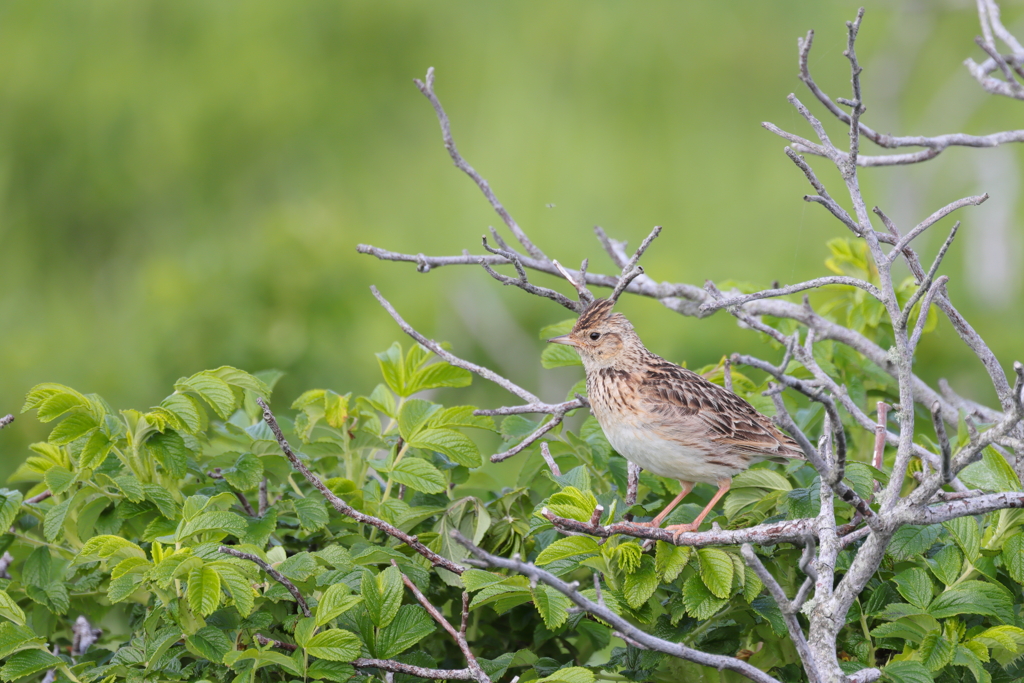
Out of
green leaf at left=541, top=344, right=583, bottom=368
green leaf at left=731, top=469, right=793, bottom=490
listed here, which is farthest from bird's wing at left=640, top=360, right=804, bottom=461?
green leaf at left=731, top=469, right=793, bottom=490

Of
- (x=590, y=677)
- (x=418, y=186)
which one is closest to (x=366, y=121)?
(x=418, y=186)

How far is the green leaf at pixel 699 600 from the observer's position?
6.53ft

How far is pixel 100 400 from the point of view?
2281mm

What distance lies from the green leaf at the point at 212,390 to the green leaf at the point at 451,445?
17.7 inches

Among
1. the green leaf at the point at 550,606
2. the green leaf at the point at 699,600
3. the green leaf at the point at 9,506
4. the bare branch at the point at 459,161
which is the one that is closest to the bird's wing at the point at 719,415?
the bare branch at the point at 459,161

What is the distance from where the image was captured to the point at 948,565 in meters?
2.08

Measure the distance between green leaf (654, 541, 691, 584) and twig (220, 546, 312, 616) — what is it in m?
0.75

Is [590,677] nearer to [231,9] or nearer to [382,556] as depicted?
[382,556]

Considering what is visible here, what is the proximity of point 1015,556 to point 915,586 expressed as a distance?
0.70ft

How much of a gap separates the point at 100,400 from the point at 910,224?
7.66 m

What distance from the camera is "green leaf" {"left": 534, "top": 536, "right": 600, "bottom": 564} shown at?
198 centimetres

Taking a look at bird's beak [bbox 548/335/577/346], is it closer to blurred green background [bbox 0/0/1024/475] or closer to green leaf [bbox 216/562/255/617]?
green leaf [bbox 216/562/255/617]

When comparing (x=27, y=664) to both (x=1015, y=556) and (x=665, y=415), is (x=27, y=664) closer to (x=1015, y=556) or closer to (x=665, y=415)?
(x=665, y=415)

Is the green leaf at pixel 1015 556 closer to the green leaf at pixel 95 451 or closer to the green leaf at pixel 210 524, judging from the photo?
the green leaf at pixel 210 524
